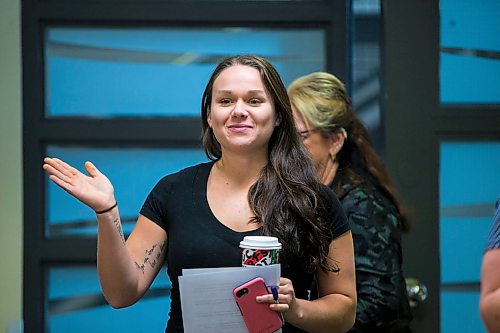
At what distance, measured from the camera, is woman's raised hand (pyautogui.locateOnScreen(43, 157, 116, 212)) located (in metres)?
1.71

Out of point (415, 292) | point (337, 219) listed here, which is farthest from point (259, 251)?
point (415, 292)

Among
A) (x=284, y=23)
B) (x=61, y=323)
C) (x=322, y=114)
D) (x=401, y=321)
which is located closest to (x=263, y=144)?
(x=322, y=114)

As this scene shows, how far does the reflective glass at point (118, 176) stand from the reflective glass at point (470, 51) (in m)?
1.05

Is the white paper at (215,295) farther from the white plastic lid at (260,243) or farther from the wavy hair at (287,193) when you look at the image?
the wavy hair at (287,193)

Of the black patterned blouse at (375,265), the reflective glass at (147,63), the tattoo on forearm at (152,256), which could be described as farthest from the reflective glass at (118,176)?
the tattoo on forearm at (152,256)

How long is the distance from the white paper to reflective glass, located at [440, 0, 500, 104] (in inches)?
62.6

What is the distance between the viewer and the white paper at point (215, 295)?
158cm

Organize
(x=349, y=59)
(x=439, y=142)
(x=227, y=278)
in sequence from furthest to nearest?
(x=349, y=59) → (x=439, y=142) → (x=227, y=278)

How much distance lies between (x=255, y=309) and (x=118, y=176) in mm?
1499

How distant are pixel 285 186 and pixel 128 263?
44 cm

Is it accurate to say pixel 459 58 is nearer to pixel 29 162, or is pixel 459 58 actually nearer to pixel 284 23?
pixel 284 23

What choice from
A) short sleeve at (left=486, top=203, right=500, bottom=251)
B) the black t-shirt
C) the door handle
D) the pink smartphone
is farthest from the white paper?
the door handle

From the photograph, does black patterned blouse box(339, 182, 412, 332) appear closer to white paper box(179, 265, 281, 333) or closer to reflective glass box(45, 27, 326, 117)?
white paper box(179, 265, 281, 333)

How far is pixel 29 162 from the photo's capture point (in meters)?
2.89
